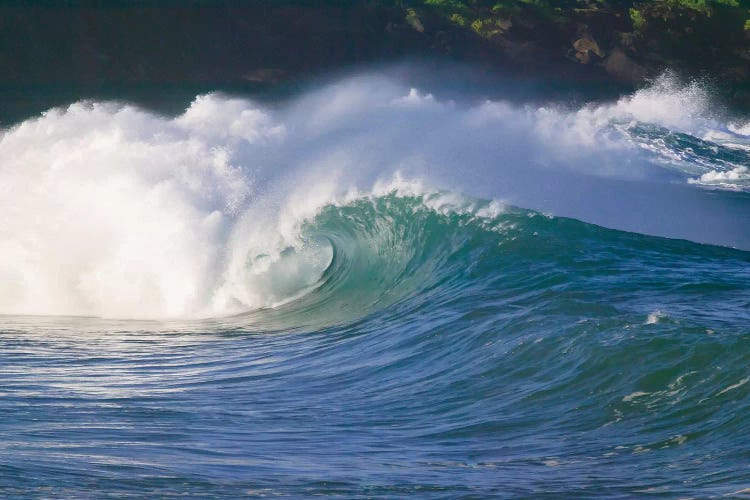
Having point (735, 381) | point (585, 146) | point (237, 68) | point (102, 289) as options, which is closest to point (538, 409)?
point (735, 381)

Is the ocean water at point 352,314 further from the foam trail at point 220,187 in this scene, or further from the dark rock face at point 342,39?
the dark rock face at point 342,39

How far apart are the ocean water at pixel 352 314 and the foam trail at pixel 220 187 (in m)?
0.04

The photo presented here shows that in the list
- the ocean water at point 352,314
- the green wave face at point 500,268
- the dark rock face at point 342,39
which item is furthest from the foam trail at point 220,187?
the dark rock face at point 342,39

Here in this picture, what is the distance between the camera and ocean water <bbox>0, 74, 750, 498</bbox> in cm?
633

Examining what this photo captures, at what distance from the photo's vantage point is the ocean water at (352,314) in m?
6.33

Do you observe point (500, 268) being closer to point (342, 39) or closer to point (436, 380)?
point (436, 380)

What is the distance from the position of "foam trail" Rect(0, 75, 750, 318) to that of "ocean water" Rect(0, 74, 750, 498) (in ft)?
0.14

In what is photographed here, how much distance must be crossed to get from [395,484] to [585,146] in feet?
78.7

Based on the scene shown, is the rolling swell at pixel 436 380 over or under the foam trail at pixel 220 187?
under

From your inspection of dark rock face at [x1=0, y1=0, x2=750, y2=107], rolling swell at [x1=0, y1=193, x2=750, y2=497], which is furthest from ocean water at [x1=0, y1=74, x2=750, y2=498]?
dark rock face at [x1=0, y1=0, x2=750, y2=107]

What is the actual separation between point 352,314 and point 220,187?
4.36 metres

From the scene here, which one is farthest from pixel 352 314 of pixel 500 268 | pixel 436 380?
pixel 436 380

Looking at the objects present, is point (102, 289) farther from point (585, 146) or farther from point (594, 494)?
point (585, 146)

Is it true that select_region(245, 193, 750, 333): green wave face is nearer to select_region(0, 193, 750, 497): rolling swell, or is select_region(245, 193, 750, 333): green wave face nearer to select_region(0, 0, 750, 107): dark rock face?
select_region(0, 193, 750, 497): rolling swell
